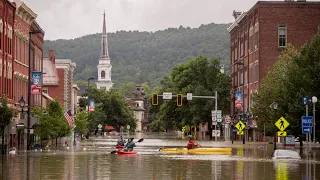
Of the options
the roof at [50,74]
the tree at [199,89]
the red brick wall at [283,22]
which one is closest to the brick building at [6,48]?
the red brick wall at [283,22]

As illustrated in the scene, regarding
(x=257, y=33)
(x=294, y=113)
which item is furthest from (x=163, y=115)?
(x=294, y=113)

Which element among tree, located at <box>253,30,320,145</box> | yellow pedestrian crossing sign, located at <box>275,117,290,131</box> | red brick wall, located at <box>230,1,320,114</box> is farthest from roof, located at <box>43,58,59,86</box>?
yellow pedestrian crossing sign, located at <box>275,117,290,131</box>

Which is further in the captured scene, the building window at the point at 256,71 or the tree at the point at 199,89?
the tree at the point at 199,89

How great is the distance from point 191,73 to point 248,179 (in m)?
110

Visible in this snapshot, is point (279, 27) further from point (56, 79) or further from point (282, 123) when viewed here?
point (56, 79)

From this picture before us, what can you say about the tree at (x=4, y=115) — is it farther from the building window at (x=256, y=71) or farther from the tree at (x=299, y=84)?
the building window at (x=256, y=71)

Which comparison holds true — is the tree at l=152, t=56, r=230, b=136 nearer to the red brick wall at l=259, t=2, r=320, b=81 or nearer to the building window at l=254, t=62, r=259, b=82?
the building window at l=254, t=62, r=259, b=82

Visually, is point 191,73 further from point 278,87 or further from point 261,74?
point 278,87

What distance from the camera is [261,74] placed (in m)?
107

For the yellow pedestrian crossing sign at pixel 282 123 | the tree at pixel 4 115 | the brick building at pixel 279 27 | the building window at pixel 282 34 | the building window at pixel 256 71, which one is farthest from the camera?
the building window at pixel 256 71

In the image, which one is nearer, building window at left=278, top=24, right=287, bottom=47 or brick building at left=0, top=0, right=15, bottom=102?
brick building at left=0, top=0, right=15, bottom=102

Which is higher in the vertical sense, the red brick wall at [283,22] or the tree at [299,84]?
the red brick wall at [283,22]

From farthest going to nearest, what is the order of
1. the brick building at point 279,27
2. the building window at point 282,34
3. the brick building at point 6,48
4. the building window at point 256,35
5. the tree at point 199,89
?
the tree at point 199,89
the building window at point 256,35
the building window at point 282,34
the brick building at point 279,27
the brick building at point 6,48

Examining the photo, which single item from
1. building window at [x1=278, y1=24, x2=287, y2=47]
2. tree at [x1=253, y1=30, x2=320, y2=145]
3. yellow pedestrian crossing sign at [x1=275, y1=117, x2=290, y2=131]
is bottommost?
yellow pedestrian crossing sign at [x1=275, y1=117, x2=290, y2=131]
